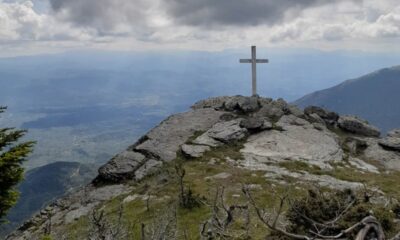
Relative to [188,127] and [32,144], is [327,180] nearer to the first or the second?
[188,127]

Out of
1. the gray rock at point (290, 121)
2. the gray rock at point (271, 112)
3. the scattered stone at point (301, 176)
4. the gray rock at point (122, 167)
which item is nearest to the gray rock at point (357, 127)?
the gray rock at point (290, 121)

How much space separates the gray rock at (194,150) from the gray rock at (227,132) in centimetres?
175

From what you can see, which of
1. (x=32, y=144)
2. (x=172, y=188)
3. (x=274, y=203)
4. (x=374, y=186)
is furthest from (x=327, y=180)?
(x=32, y=144)

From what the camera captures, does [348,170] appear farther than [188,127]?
No

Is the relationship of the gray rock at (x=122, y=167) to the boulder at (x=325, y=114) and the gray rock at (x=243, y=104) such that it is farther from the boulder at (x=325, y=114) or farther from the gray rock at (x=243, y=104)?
the boulder at (x=325, y=114)

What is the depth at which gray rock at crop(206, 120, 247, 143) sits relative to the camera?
101 ft

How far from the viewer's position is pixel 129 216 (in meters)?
19.9

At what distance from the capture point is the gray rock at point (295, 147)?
91.3 ft

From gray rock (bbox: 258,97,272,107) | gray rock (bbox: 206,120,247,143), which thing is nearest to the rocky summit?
gray rock (bbox: 206,120,247,143)

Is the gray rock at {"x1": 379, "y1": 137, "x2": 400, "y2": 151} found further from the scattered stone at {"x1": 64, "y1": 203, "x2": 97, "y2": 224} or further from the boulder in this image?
the scattered stone at {"x1": 64, "y1": 203, "x2": 97, "y2": 224}

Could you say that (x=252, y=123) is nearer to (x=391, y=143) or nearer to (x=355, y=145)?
(x=355, y=145)

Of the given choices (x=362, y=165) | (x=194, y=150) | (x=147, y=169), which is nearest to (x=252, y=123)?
(x=194, y=150)

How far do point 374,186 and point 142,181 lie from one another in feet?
40.6

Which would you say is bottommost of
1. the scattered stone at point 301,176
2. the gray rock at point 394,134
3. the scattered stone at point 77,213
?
the gray rock at point 394,134
